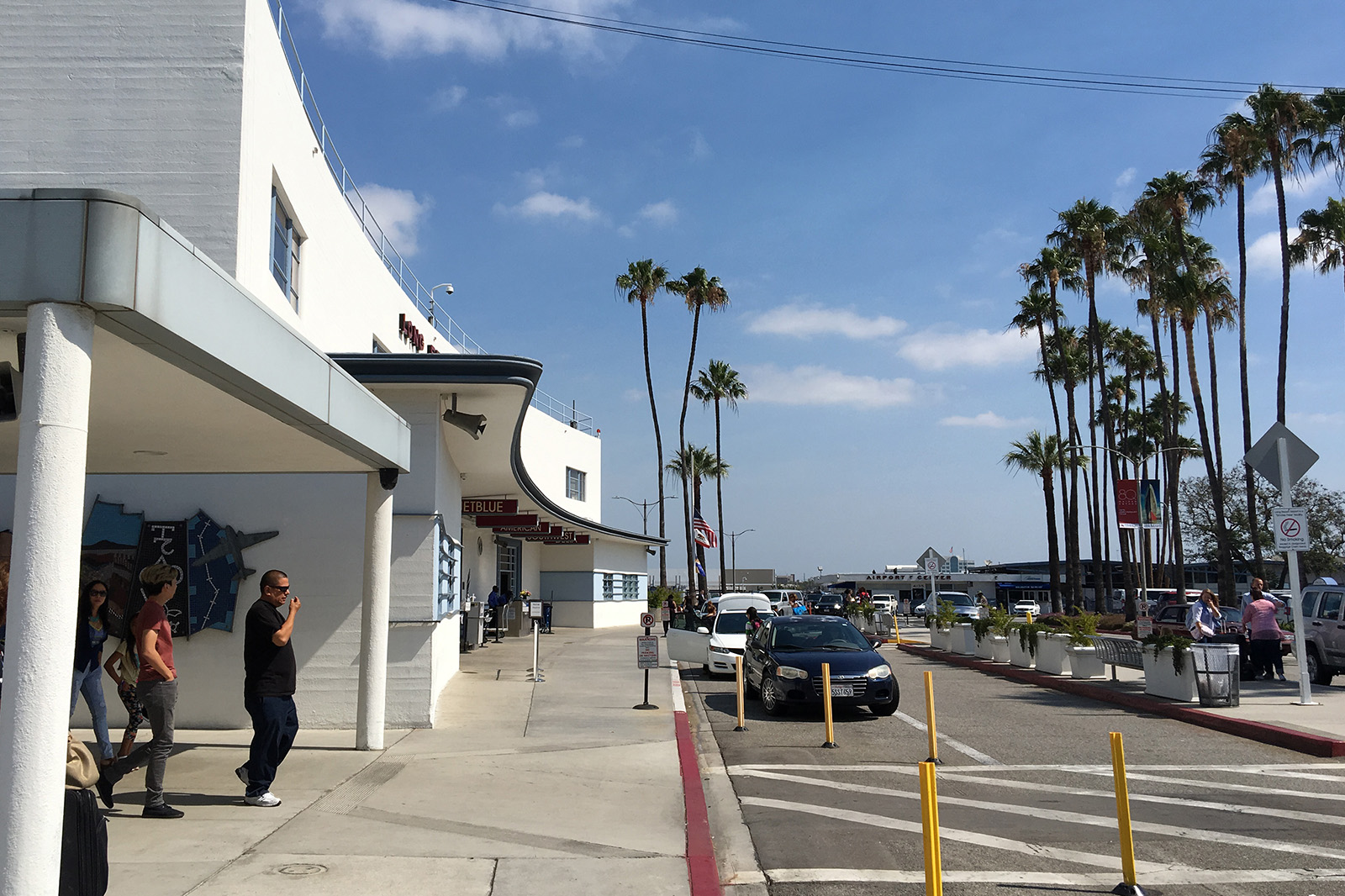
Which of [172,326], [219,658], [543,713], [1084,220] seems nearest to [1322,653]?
[543,713]

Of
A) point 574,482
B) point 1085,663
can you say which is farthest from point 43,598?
point 574,482

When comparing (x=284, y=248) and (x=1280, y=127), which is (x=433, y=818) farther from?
(x=1280, y=127)

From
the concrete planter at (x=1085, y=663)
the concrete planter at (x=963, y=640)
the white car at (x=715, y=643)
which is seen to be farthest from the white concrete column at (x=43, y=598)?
the concrete planter at (x=963, y=640)

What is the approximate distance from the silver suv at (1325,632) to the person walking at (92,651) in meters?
17.4

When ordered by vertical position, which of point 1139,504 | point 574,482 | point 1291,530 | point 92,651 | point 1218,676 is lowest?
point 1218,676

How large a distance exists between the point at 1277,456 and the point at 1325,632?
4.71 metres

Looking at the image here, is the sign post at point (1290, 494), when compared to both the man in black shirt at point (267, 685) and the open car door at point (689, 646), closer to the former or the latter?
the open car door at point (689, 646)

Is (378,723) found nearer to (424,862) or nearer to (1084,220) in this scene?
(424,862)

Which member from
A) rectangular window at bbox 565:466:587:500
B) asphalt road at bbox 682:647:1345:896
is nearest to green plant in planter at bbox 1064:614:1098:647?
asphalt road at bbox 682:647:1345:896

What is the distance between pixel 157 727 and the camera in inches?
294

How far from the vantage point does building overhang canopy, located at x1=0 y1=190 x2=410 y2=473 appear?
16.2 ft

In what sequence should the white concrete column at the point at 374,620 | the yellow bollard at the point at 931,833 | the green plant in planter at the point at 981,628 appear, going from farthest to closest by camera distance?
the green plant in planter at the point at 981,628, the white concrete column at the point at 374,620, the yellow bollard at the point at 931,833

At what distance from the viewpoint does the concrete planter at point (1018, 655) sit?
68.3 ft

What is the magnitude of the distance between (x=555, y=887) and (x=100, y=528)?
27.3 feet
